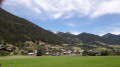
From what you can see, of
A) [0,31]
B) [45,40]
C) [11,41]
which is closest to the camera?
[11,41]

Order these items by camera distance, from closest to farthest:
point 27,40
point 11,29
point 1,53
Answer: point 1,53 → point 27,40 → point 11,29

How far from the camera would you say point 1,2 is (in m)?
3.44

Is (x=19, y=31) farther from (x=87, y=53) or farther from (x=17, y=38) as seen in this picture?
(x=87, y=53)

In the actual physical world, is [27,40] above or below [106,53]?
above

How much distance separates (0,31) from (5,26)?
2596cm

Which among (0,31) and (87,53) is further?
(0,31)

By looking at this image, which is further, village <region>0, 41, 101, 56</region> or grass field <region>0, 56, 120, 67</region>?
village <region>0, 41, 101, 56</region>

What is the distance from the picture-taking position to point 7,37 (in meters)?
132

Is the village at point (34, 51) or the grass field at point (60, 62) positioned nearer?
the grass field at point (60, 62)

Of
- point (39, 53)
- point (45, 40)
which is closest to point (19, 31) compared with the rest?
point (45, 40)

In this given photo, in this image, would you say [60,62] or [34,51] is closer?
[60,62]

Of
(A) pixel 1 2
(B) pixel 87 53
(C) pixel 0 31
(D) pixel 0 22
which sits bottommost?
(B) pixel 87 53

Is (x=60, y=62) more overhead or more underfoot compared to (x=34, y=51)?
more overhead

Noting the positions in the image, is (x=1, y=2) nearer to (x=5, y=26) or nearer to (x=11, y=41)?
(x=11, y=41)
